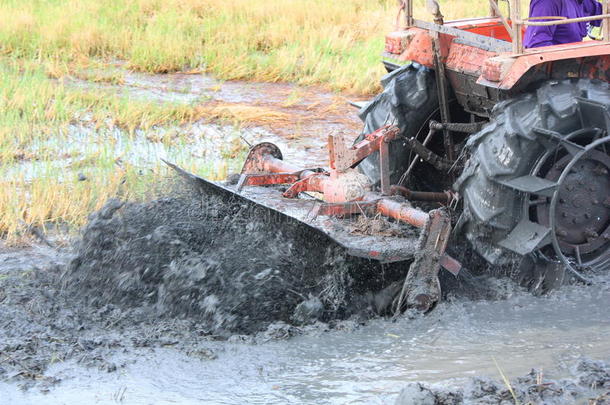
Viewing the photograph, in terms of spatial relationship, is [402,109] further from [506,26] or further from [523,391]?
[523,391]

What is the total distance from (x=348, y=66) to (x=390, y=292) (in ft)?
19.9

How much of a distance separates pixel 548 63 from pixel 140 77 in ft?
21.9

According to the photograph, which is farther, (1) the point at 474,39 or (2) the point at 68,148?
(2) the point at 68,148

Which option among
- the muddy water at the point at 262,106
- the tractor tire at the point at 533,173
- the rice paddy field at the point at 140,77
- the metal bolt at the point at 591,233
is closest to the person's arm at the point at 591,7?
the tractor tire at the point at 533,173

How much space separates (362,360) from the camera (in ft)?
13.0

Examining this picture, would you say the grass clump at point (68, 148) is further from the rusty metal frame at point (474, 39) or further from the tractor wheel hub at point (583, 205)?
the tractor wheel hub at point (583, 205)

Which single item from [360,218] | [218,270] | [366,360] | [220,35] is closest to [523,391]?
→ [366,360]

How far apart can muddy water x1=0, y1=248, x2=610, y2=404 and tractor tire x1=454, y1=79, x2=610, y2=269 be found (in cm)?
31

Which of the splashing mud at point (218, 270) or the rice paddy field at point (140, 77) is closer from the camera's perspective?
the splashing mud at point (218, 270)

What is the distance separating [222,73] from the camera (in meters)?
10.4

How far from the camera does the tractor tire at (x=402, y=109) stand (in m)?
5.24

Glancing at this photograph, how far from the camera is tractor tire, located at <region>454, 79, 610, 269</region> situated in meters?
4.33

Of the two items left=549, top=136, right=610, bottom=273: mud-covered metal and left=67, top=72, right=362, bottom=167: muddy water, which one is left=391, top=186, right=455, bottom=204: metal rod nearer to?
left=549, top=136, right=610, bottom=273: mud-covered metal

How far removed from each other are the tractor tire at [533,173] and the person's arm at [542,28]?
1.02 ft
